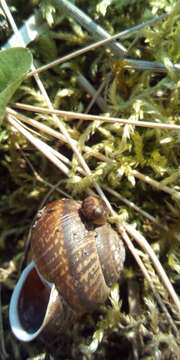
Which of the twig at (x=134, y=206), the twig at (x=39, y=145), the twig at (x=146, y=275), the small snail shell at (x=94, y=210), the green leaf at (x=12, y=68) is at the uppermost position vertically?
the green leaf at (x=12, y=68)

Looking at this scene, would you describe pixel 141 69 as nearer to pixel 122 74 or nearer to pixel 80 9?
pixel 122 74

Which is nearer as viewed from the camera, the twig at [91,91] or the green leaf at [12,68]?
the green leaf at [12,68]

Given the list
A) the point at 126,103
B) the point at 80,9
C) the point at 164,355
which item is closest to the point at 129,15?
the point at 80,9

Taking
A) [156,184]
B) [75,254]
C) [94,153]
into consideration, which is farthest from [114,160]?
[75,254]

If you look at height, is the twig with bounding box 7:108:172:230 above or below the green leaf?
below

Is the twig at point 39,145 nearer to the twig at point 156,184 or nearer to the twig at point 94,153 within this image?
the twig at point 94,153

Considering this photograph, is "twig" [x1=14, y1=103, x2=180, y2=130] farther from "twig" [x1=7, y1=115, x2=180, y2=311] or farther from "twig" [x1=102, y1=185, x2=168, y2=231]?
"twig" [x1=102, y1=185, x2=168, y2=231]

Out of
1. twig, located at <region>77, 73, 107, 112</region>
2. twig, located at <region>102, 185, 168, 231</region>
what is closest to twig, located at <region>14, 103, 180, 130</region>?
twig, located at <region>77, 73, 107, 112</region>

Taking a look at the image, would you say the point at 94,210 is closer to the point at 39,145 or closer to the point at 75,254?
the point at 75,254

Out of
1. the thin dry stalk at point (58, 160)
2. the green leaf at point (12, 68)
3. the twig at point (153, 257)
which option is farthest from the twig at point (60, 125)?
the green leaf at point (12, 68)

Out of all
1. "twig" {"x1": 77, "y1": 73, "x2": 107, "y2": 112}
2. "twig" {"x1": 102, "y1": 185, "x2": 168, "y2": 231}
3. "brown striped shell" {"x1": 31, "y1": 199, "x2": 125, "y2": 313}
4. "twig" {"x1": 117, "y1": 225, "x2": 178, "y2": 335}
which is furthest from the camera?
"twig" {"x1": 77, "y1": 73, "x2": 107, "y2": 112}
